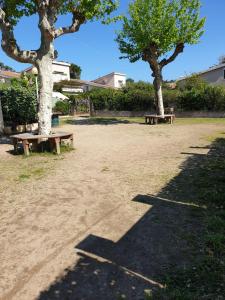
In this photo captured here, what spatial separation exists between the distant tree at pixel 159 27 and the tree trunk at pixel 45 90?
965 cm

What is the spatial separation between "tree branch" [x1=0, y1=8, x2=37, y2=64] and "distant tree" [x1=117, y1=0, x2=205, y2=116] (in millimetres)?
9940

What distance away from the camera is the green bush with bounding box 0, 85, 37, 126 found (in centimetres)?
1627

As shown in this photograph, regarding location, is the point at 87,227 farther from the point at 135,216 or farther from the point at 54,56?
the point at 54,56

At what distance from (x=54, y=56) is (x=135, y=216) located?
25.8ft

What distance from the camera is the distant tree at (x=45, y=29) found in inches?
397

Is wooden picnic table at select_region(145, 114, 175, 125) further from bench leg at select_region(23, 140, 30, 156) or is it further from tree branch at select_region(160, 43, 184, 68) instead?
bench leg at select_region(23, 140, 30, 156)

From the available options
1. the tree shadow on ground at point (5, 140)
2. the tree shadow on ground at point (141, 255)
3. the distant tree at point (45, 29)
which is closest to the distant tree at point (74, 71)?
the tree shadow on ground at point (5, 140)

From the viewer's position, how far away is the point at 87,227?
14.9ft

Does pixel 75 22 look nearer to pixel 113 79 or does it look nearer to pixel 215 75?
pixel 215 75

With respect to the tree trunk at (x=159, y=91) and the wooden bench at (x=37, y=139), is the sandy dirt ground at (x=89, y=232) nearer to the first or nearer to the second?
the wooden bench at (x=37, y=139)

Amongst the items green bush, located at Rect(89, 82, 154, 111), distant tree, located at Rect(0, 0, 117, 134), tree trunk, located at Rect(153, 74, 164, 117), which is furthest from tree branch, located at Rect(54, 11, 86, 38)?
green bush, located at Rect(89, 82, 154, 111)

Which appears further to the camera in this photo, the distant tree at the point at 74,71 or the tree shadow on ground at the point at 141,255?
the distant tree at the point at 74,71

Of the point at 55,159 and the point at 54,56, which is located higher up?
the point at 54,56

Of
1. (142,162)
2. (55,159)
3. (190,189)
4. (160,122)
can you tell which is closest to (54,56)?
(55,159)
